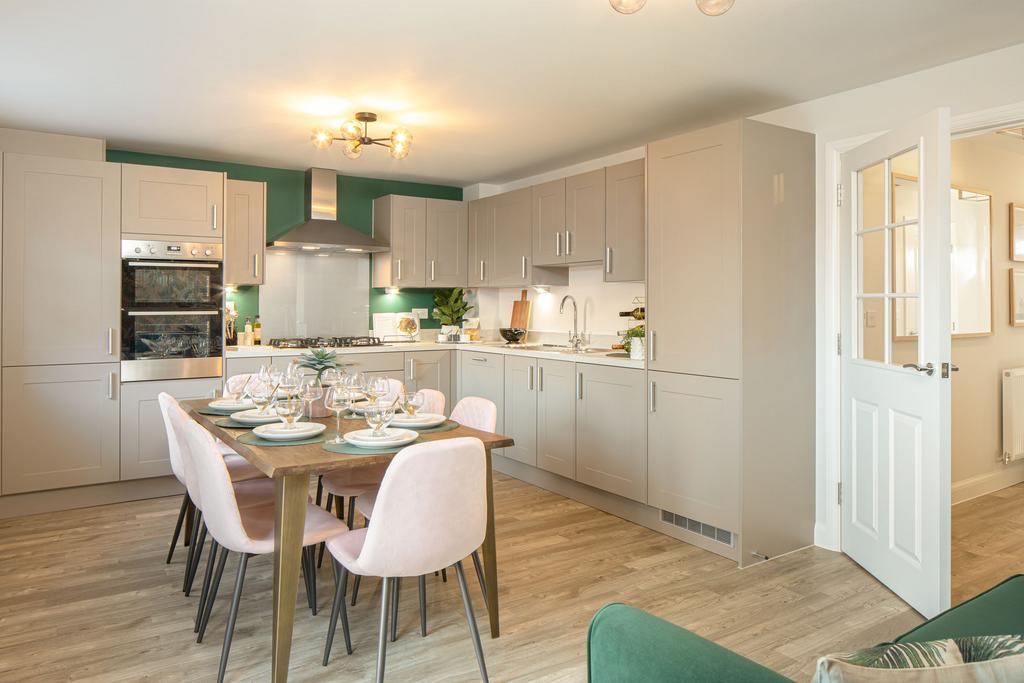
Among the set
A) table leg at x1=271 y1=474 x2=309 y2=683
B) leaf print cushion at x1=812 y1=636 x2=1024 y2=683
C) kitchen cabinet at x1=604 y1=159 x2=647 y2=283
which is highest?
kitchen cabinet at x1=604 y1=159 x2=647 y2=283

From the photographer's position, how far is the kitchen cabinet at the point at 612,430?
3982mm

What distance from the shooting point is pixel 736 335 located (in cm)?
339

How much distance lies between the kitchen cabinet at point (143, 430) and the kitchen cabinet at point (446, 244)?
7.24ft

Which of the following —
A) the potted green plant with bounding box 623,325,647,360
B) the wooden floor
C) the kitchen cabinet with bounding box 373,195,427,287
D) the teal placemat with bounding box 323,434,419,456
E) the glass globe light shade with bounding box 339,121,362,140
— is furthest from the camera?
the kitchen cabinet with bounding box 373,195,427,287

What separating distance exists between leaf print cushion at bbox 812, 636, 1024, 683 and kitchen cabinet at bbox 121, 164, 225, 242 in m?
4.79

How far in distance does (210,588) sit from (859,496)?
3.01 metres

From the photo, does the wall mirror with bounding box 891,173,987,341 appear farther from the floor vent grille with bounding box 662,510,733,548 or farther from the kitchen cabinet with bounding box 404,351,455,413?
the kitchen cabinet with bounding box 404,351,455,413

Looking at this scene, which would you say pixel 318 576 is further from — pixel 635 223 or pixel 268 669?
pixel 635 223

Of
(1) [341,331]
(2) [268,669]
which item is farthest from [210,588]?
(1) [341,331]

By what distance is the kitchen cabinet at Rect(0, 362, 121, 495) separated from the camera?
4195mm

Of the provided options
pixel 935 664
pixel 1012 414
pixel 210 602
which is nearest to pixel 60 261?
pixel 210 602

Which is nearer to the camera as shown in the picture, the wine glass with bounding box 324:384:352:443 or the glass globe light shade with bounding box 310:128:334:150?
the wine glass with bounding box 324:384:352:443

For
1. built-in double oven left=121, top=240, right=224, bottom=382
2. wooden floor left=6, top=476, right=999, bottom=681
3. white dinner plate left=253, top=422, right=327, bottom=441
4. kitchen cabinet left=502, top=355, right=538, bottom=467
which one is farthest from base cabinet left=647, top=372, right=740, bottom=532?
built-in double oven left=121, top=240, right=224, bottom=382

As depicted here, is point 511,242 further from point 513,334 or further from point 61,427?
point 61,427
